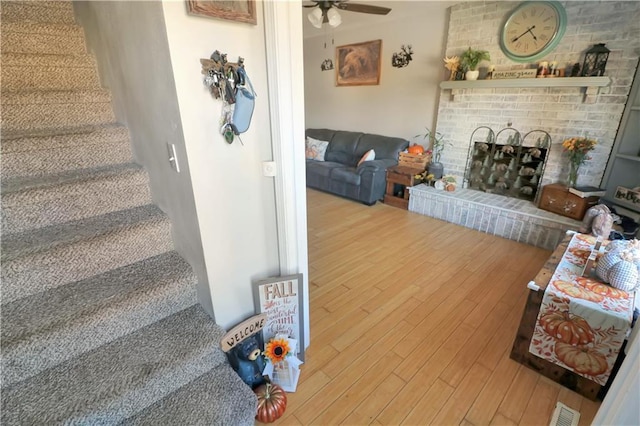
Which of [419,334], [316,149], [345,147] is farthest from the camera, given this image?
[316,149]

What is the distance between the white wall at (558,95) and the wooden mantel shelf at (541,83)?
0.29 ft

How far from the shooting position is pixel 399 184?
414 cm

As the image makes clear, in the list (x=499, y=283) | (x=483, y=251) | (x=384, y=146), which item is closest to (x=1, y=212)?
(x=499, y=283)

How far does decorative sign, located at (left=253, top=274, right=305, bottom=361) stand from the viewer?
1.47m

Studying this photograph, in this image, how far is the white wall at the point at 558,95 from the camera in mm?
2681

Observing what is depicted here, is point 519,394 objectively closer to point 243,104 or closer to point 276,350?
point 276,350

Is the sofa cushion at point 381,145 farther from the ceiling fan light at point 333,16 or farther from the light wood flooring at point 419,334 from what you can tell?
the ceiling fan light at point 333,16

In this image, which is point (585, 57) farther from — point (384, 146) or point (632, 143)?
point (384, 146)

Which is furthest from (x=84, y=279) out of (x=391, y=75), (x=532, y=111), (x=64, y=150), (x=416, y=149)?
(x=391, y=75)

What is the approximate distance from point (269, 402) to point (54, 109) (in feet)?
6.34

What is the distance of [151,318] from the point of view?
54.7 inches

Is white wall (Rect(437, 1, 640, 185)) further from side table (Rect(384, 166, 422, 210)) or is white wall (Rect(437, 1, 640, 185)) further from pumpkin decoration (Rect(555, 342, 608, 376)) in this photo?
pumpkin decoration (Rect(555, 342, 608, 376))

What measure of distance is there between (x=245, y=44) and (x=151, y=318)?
4.02ft

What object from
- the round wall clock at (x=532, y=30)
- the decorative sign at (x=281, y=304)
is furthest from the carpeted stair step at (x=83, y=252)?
the round wall clock at (x=532, y=30)
